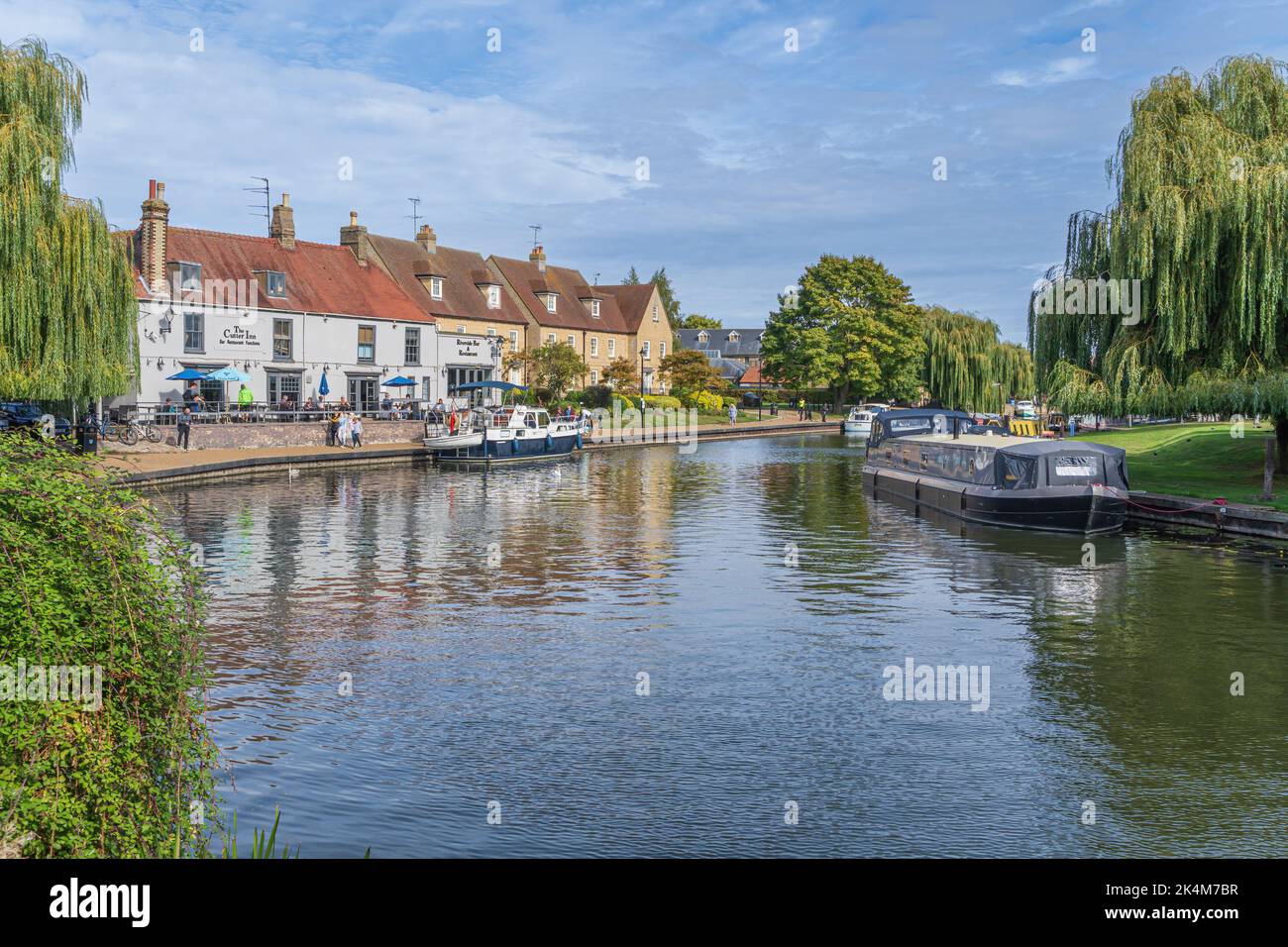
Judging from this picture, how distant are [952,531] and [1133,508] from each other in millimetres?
5247

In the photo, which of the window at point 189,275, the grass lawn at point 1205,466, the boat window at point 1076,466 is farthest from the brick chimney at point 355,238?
the boat window at point 1076,466

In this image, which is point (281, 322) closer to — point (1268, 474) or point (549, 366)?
point (549, 366)

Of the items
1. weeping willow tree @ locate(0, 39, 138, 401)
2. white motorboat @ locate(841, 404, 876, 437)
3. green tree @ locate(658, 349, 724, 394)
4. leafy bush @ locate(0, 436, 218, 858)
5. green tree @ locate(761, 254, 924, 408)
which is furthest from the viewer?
green tree @ locate(761, 254, 924, 408)

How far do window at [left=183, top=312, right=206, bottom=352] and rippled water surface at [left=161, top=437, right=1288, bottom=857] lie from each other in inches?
1211

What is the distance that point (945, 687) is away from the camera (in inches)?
503

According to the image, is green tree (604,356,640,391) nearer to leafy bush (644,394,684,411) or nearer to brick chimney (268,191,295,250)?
leafy bush (644,394,684,411)

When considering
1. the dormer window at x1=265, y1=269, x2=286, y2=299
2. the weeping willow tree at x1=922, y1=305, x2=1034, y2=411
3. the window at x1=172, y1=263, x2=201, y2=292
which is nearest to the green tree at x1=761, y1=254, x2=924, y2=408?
the weeping willow tree at x1=922, y1=305, x2=1034, y2=411

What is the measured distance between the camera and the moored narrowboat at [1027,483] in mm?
27375

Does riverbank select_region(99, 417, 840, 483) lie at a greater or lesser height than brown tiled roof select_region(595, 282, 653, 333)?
lesser

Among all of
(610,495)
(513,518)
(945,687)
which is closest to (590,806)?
(945,687)

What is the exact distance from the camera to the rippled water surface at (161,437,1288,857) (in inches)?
343

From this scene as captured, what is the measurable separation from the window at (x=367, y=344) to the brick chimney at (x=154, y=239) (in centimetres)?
1176
